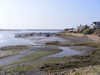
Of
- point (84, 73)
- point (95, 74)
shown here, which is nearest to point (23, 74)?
point (84, 73)

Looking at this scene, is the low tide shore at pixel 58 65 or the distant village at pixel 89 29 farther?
the distant village at pixel 89 29

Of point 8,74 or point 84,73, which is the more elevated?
point 84,73

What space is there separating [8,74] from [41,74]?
1865 mm

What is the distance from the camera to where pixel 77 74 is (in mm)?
5676

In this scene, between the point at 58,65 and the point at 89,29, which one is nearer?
the point at 58,65

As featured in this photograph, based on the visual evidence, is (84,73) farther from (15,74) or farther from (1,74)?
(1,74)

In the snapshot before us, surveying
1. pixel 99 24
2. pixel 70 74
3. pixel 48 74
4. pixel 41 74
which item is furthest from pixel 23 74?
pixel 99 24

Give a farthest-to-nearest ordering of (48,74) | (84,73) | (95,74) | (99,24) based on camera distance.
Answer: (99,24), (48,74), (84,73), (95,74)

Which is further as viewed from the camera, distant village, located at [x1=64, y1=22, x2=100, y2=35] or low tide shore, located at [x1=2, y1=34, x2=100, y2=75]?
distant village, located at [x1=64, y1=22, x2=100, y2=35]

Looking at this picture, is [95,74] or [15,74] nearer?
[95,74]

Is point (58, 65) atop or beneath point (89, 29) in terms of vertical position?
beneath

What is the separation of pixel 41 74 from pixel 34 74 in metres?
0.43

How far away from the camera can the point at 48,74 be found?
263 inches

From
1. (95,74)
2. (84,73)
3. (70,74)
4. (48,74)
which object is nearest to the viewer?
(95,74)
